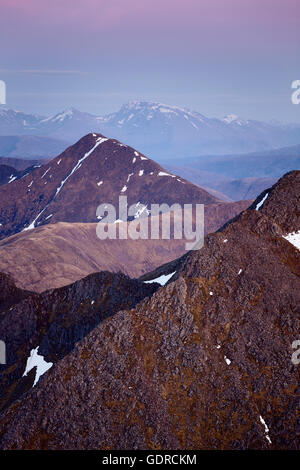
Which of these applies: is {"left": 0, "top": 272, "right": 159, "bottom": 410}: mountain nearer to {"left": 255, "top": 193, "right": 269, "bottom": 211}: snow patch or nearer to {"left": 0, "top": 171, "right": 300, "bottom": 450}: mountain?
{"left": 0, "top": 171, "right": 300, "bottom": 450}: mountain

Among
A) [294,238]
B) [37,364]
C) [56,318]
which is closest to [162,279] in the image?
[56,318]

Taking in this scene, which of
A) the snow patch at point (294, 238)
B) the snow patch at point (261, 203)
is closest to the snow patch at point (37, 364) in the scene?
the snow patch at point (294, 238)

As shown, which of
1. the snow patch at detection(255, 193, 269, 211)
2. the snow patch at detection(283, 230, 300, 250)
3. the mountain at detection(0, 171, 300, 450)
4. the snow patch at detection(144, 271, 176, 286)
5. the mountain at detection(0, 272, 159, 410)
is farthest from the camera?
the snow patch at detection(255, 193, 269, 211)

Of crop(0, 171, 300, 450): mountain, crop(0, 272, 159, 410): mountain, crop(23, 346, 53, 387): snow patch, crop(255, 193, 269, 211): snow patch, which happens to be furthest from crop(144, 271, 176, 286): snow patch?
crop(23, 346, 53, 387): snow patch

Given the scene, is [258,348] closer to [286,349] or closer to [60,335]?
[286,349]

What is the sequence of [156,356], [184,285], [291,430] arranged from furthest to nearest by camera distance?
[184,285] < [156,356] < [291,430]

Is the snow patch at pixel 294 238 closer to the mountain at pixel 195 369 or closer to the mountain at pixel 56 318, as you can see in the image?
the mountain at pixel 195 369
